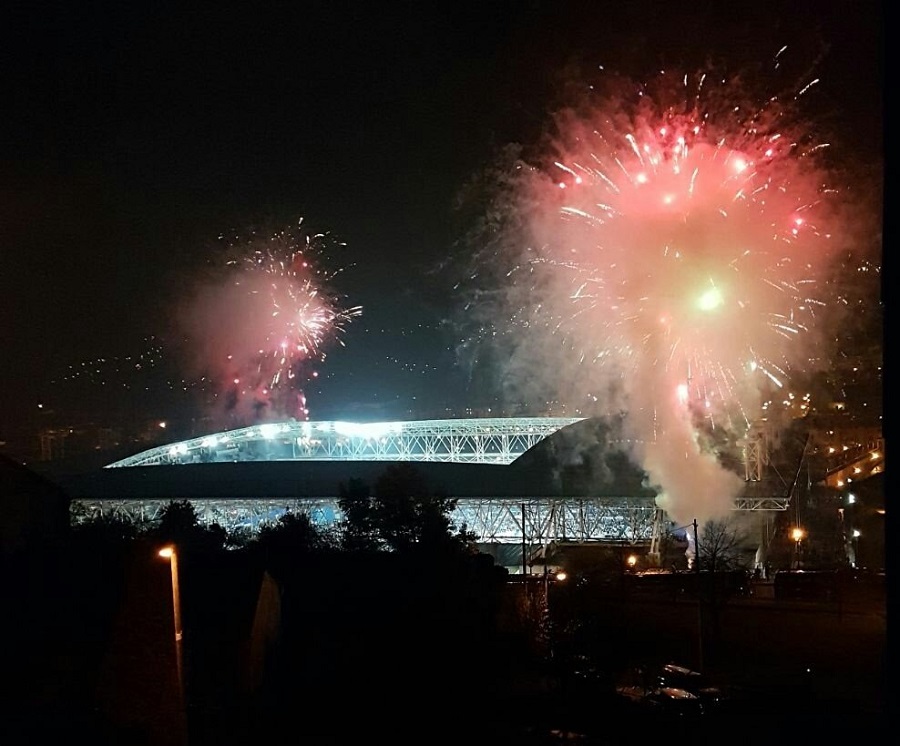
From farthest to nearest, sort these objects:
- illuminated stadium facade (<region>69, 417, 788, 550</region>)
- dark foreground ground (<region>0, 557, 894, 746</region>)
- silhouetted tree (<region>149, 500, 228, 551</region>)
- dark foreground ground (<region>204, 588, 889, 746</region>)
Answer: illuminated stadium facade (<region>69, 417, 788, 550</region>) < silhouetted tree (<region>149, 500, 228, 551</region>) < dark foreground ground (<region>204, 588, 889, 746</region>) < dark foreground ground (<region>0, 557, 894, 746</region>)

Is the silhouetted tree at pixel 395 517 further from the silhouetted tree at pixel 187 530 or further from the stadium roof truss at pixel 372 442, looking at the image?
the stadium roof truss at pixel 372 442

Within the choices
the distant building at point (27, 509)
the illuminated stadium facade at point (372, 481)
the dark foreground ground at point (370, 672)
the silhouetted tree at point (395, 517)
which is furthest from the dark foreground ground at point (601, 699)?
the distant building at point (27, 509)

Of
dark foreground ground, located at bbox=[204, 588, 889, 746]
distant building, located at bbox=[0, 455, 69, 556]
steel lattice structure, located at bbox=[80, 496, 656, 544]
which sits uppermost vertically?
distant building, located at bbox=[0, 455, 69, 556]

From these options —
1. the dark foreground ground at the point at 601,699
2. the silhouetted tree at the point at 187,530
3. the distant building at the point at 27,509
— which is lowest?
the dark foreground ground at the point at 601,699

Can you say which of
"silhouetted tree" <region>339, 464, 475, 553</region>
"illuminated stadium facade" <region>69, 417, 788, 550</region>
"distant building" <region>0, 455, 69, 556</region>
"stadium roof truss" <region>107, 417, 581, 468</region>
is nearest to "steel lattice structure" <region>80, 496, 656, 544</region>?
"illuminated stadium facade" <region>69, 417, 788, 550</region>

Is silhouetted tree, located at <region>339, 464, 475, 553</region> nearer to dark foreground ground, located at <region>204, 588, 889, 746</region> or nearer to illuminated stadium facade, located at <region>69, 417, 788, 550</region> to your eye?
illuminated stadium facade, located at <region>69, 417, 788, 550</region>

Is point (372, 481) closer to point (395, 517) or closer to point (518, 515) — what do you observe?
point (518, 515)

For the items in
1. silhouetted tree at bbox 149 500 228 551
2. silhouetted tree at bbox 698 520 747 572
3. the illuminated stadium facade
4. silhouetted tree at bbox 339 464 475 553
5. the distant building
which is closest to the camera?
the distant building

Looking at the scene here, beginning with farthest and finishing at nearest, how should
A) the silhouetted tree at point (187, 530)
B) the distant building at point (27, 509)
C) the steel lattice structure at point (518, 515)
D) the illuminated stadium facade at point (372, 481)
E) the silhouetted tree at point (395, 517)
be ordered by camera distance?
→ the illuminated stadium facade at point (372, 481), the steel lattice structure at point (518, 515), the silhouetted tree at point (395, 517), the silhouetted tree at point (187, 530), the distant building at point (27, 509)
